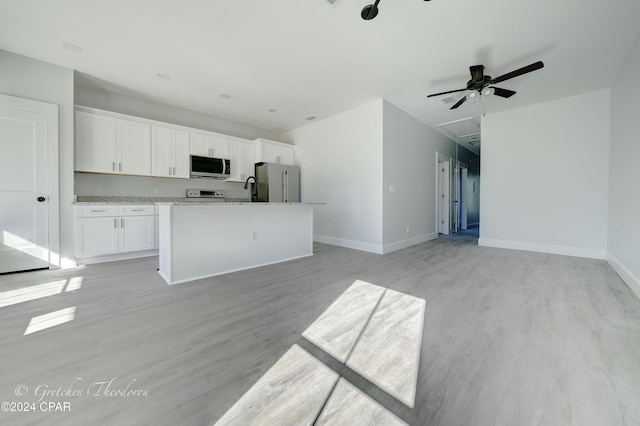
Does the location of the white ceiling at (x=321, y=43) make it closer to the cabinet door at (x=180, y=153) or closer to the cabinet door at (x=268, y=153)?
the cabinet door at (x=180, y=153)

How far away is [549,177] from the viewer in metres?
4.41

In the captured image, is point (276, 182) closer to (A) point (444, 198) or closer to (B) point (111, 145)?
(B) point (111, 145)

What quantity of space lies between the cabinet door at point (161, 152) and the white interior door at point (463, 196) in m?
8.40

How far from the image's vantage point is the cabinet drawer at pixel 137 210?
383cm

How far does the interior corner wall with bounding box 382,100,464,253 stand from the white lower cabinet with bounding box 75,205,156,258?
4168mm

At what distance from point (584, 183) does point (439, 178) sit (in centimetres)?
272

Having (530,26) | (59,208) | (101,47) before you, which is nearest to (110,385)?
(59,208)

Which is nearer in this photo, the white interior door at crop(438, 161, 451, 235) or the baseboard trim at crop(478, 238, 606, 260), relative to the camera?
the baseboard trim at crop(478, 238, 606, 260)

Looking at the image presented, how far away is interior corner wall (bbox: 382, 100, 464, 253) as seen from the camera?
449 centimetres

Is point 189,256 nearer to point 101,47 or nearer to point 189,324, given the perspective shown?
point 189,324

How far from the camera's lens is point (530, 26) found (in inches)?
97.6

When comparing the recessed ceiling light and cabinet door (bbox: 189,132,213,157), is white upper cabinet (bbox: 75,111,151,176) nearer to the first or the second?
cabinet door (bbox: 189,132,213,157)

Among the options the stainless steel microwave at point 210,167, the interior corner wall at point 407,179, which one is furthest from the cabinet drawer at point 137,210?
the interior corner wall at point 407,179

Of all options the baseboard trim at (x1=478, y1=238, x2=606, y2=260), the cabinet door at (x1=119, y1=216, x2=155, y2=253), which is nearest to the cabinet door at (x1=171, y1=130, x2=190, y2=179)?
the cabinet door at (x1=119, y1=216, x2=155, y2=253)
